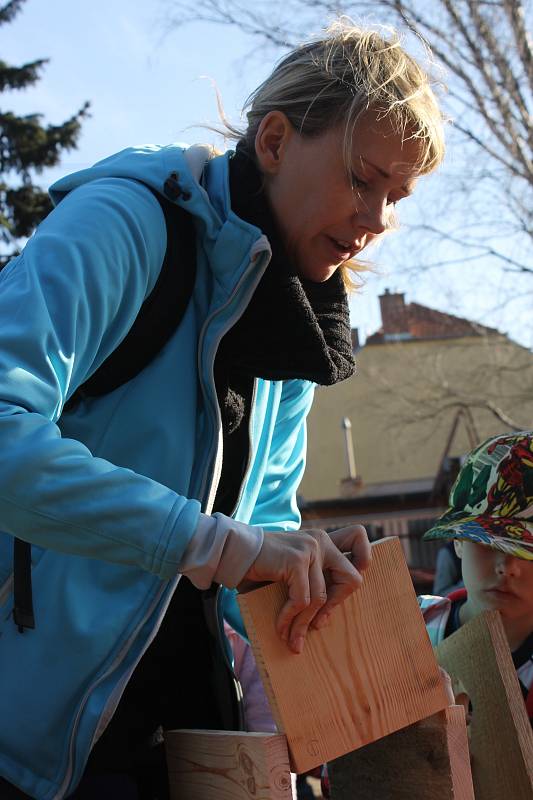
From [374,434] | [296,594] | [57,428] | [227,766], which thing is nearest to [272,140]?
[57,428]

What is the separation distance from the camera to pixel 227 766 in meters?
1.41

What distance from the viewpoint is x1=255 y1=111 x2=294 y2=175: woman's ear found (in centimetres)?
181

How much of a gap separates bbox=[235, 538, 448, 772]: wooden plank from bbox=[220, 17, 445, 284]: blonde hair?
0.78 meters

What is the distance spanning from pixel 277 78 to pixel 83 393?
0.82 meters

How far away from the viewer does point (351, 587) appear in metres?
1.40

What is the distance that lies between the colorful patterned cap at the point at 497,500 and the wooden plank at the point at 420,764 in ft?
2.67

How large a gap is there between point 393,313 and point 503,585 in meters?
29.5

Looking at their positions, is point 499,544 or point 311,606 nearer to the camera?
point 311,606

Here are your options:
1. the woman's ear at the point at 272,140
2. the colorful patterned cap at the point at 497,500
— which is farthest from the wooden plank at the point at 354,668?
the colorful patterned cap at the point at 497,500

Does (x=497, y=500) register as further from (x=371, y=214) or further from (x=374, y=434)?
(x=374, y=434)

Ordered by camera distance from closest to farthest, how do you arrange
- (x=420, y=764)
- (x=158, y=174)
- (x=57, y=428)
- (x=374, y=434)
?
1. (x=57, y=428)
2. (x=420, y=764)
3. (x=158, y=174)
4. (x=374, y=434)

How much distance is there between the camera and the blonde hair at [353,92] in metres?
1.74

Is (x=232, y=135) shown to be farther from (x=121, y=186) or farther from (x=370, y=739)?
(x=370, y=739)

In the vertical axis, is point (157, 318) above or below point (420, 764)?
above
